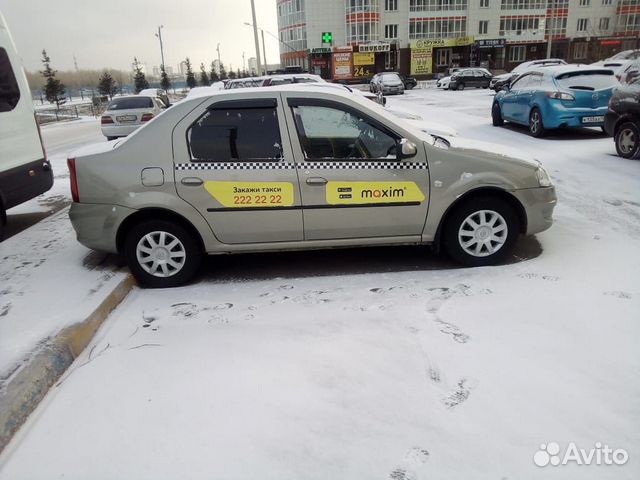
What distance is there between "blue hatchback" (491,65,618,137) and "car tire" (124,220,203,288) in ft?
31.8

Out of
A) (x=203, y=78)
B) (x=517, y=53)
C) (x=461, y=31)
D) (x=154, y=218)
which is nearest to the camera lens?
(x=154, y=218)

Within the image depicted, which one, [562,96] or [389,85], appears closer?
[562,96]

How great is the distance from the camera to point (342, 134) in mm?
4367

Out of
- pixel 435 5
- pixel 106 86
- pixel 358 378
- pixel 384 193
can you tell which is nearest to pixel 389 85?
pixel 384 193

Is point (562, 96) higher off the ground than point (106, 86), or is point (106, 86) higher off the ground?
point (106, 86)

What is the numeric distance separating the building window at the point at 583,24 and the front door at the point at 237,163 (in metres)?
74.5

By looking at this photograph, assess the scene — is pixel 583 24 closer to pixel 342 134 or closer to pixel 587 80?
pixel 587 80

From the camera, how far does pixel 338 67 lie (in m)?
55.6

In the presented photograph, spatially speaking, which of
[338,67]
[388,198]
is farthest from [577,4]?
[388,198]

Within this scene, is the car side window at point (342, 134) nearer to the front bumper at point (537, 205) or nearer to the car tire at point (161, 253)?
the front bumper at point (537, 205)

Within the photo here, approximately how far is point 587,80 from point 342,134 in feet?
30.6

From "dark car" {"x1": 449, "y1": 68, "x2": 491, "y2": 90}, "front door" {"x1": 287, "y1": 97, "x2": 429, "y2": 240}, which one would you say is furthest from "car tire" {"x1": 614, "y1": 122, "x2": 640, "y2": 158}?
"dark car" {"x1": 449, "y1": 68, "x2": 491, "y2": 90}

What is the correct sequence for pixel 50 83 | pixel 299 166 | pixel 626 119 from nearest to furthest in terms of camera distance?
pixel 299 166 < pixel 626 119 < pixel 50 83

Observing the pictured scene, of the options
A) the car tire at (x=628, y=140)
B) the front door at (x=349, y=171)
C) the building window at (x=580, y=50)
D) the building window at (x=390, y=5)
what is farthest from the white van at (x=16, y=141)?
the building window at (x=580, y=50)
